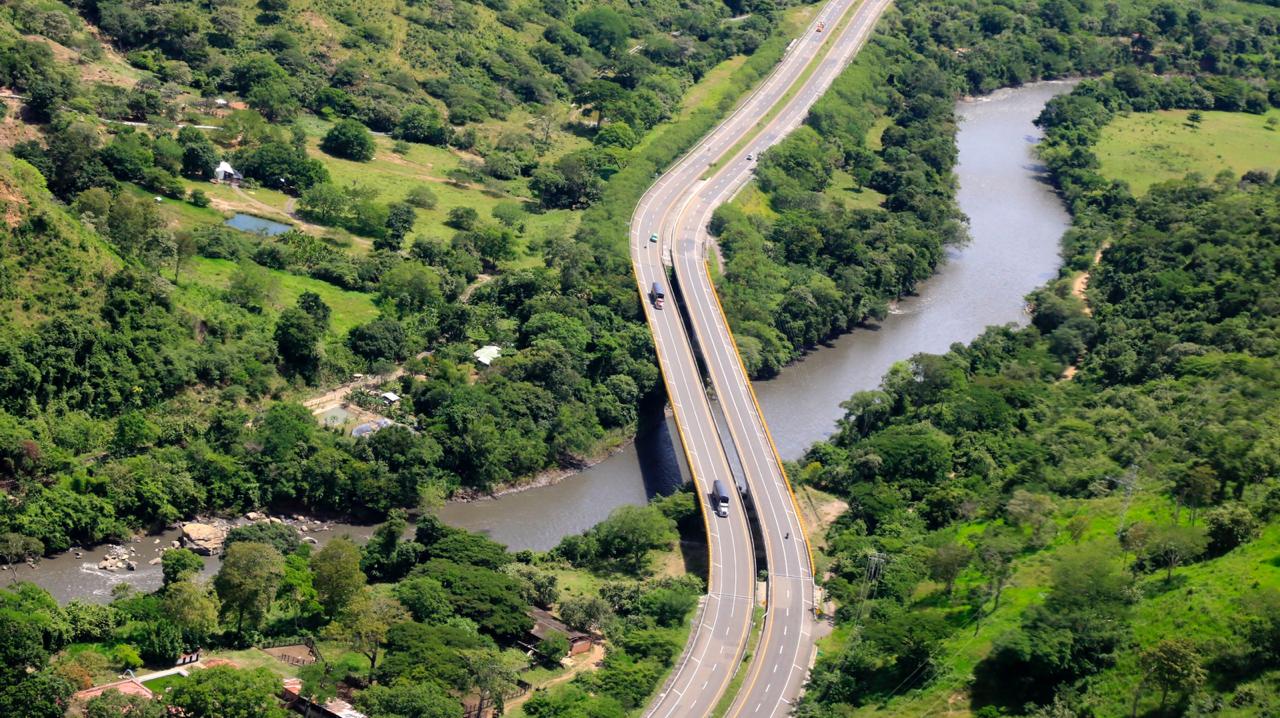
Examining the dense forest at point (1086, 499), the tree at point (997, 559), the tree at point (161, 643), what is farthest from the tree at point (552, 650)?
the tree at point (997, 559)

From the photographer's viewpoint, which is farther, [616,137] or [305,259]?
[616,137]

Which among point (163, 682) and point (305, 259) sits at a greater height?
point (163, 682)

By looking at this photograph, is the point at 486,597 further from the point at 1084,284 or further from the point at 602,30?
the point at 602,30

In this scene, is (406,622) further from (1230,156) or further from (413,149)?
(1230,156)

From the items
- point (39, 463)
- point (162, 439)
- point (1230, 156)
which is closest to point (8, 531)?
point (39, 463)

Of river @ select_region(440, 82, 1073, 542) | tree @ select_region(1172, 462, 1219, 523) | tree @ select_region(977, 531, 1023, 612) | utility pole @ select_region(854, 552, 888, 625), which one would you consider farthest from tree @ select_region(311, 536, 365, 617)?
tree @ select_region(1172, 462, 1219, 523)

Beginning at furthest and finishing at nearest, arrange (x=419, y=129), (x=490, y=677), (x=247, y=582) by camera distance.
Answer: (x=419, y=129) < (x=247, y=582) < (x=490, y=677)

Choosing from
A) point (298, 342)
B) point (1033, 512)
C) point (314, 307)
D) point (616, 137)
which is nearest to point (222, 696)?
point (298, 342)

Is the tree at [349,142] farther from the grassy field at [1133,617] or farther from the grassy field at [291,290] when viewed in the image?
the grassy field at [1133,617]
